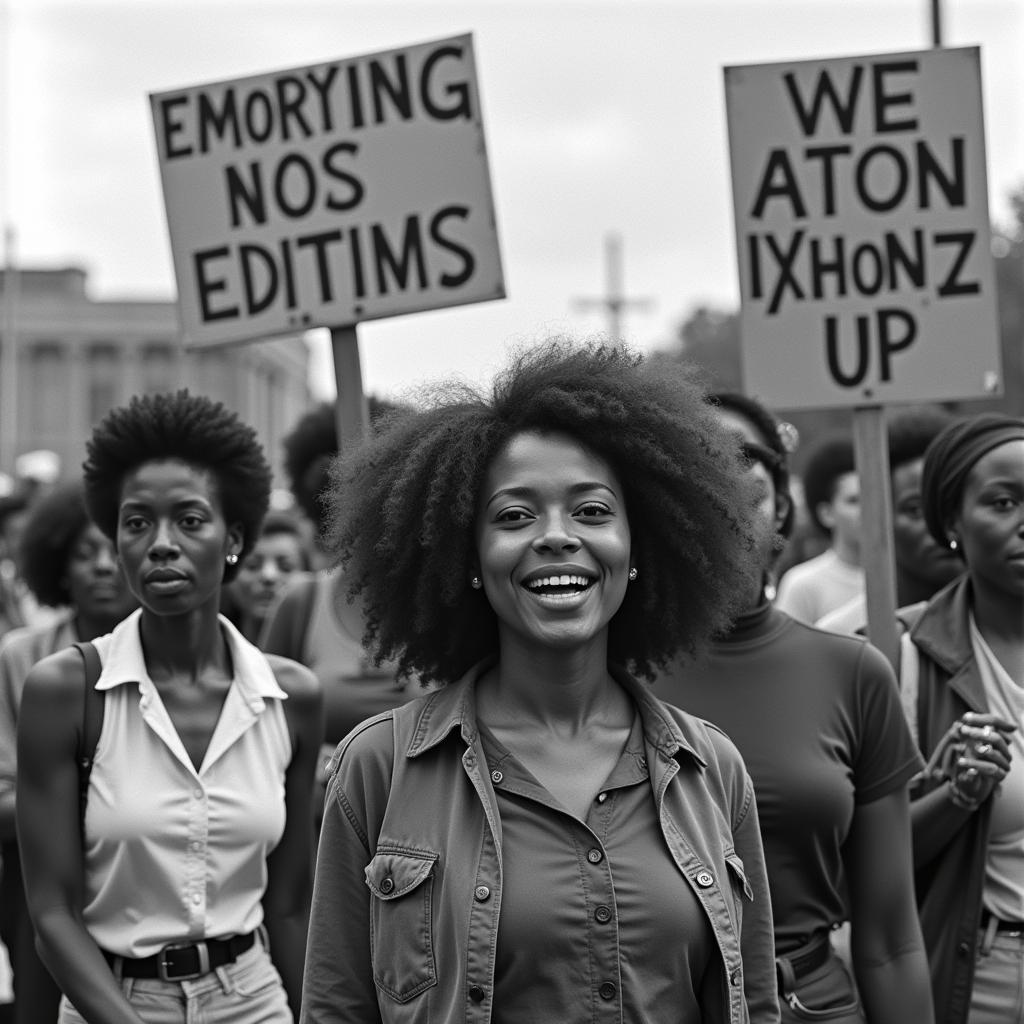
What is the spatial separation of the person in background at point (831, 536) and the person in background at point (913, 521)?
37cm

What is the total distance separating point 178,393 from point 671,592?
169cm

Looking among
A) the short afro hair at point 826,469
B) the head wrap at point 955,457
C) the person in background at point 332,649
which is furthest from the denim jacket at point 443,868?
the short afro hair at point 826,469

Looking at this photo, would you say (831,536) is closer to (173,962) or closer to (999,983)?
(999,983)

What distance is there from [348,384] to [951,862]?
2.09m

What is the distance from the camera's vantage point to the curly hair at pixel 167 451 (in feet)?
13.4

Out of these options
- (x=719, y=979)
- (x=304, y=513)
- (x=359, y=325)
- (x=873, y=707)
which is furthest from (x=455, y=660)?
(x=304, y=513)

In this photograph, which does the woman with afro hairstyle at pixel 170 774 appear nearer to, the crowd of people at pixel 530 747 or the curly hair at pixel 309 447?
the crowd of people at pixel 530 747

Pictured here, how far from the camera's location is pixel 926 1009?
3516mm

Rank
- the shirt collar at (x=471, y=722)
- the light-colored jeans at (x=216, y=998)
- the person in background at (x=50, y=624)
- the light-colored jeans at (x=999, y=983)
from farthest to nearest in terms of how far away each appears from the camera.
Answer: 1. the person in background at (x=50, y=624)
2. the light-colored jeans at (x=999, y=983)
3. the light-colored jeans at (x=216, y=998)
4. the shirt collar at (x=471, y=722)

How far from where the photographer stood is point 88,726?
12.2 ft

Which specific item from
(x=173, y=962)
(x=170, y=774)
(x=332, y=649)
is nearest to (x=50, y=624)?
(x=332, y=649)

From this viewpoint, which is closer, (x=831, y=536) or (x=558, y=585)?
(x=558, y=585)

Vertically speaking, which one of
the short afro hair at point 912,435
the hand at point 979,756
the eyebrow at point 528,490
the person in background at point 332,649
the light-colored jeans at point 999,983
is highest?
the eyebrow at point 528,490

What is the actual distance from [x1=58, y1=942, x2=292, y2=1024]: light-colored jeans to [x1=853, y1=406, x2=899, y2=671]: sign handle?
1719 millimetres
